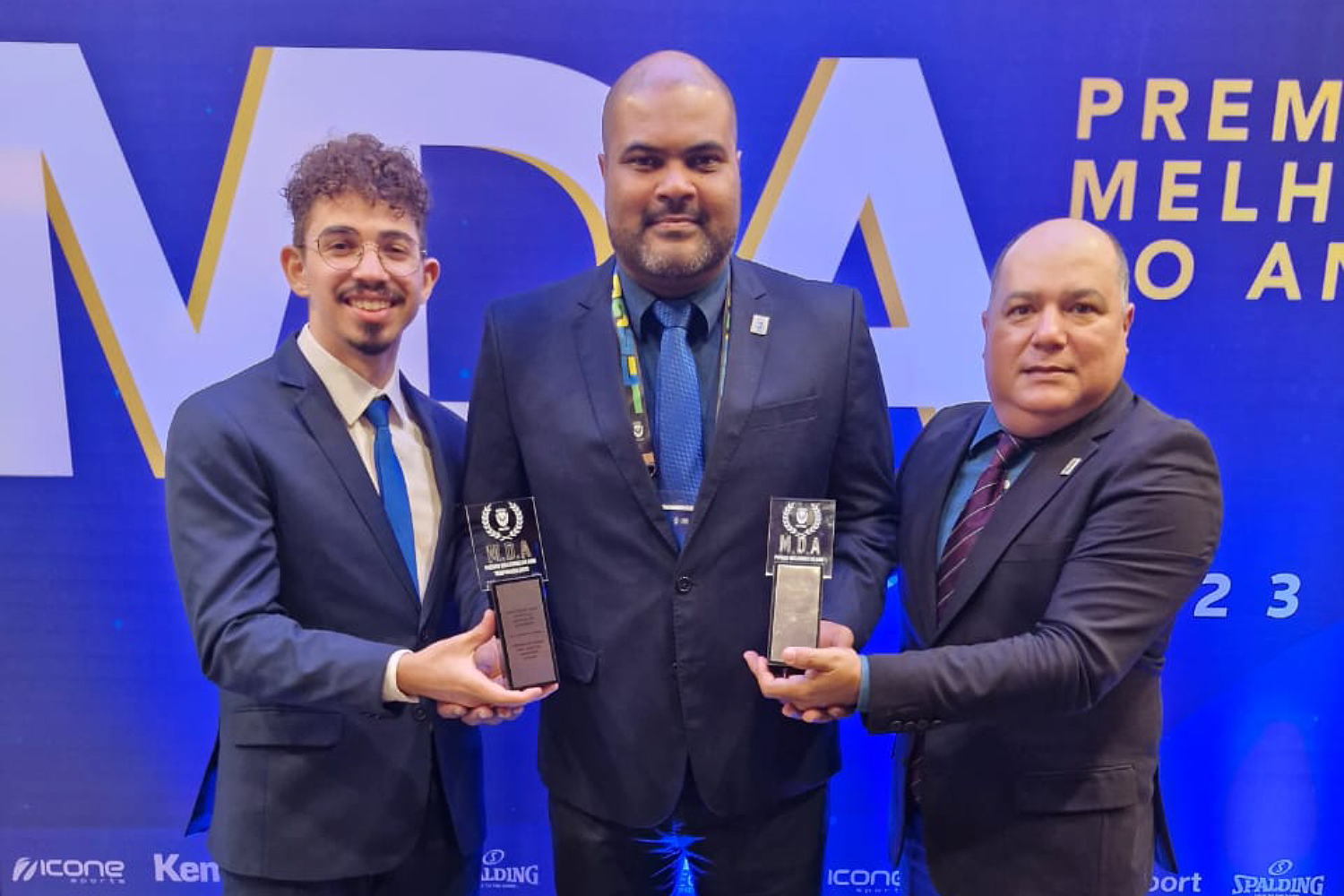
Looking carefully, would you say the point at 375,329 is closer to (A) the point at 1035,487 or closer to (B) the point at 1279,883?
(A) the point at 1035,487

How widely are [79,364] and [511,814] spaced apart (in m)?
2.15

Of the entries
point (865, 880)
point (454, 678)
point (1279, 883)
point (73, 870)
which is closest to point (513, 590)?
point (454, 678)

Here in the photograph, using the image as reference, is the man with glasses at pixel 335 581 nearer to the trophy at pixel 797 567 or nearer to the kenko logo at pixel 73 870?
the trophy at pixel 797 567

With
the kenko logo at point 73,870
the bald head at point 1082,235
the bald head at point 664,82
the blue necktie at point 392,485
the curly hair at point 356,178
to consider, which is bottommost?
the kenko logo at point 73,870

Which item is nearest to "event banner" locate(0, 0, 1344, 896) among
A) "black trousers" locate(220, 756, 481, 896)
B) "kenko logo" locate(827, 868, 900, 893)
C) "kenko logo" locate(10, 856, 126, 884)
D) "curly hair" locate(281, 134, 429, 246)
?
"kenko logo" locate(827, 868, 900, 893)

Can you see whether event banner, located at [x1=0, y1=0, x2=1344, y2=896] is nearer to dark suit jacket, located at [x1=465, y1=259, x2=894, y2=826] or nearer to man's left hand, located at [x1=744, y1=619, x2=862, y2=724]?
dark suit jacket, located at [x1=465, y1=259, x2=894, y2=826]

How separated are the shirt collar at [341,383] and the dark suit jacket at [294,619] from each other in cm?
3

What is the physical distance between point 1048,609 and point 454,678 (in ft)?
3.89

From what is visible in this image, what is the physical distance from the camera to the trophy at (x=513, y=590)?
1687 mm

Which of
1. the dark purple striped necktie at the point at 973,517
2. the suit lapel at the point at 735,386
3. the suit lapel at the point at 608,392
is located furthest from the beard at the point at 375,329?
the dark purple striped necktie at the point at 973,517

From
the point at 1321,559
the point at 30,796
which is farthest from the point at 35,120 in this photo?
the point at 1321,559

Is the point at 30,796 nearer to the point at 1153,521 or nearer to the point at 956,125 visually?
the point at 1153,521

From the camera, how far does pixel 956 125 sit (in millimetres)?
2717

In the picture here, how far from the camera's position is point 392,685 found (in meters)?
1.67
